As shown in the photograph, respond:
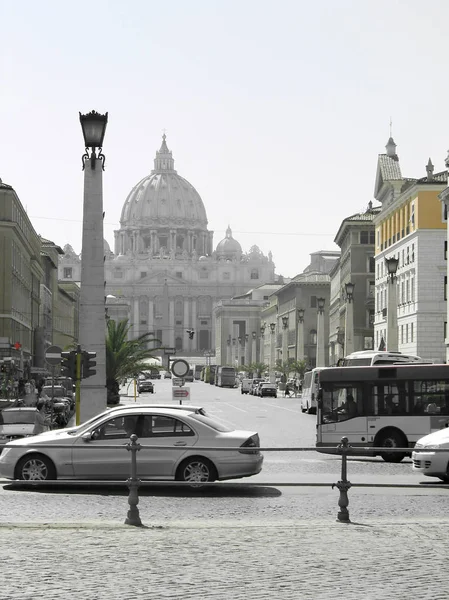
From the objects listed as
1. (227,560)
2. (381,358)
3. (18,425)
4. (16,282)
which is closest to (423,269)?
(16,282)

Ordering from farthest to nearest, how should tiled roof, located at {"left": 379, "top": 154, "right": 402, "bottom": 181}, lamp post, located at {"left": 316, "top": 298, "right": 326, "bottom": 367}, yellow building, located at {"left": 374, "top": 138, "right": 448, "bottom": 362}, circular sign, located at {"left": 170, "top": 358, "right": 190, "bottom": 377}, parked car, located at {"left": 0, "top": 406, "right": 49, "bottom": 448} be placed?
lamp post, located at {"left": 316, "top": 298, "right": 326, "bottom": 367}, tiled roof, located at {"left": 379, "top": 154, "right": 402, "bottom": 181}, yellow building, located at {"left": 374, "top": 138, "right": 448, "bottom": 362}, circular sign, located at {"left": 170, "top": 358, "right": 190, "bottom": 377}, parked car, located at {"left": 0, "top": 406, "right": 49, "bottom": 448}

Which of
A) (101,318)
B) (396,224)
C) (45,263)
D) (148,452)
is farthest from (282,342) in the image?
(148,452)

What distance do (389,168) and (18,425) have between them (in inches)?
2857

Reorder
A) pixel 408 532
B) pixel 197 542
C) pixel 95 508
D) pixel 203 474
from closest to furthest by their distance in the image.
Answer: pixel 197 542
pixel 408 532
pixel 95 508
pixel 203 474

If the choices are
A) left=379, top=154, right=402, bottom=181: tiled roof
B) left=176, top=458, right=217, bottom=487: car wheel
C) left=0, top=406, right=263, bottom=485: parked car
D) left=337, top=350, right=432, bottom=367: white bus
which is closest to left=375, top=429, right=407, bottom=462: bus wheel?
left=0, top=406, right=263, bottom=485: parked car

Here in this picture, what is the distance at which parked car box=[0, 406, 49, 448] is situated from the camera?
92.6 ft

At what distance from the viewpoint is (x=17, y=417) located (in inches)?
1201

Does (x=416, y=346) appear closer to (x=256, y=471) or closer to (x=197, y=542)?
(x=256, y=471)

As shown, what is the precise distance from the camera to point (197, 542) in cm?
1397

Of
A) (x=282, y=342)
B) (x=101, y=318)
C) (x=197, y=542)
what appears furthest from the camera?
(x=282, y=342)

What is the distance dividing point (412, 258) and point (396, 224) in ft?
27.3

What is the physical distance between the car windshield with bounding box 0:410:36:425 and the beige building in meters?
45.9

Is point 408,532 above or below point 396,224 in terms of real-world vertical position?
below

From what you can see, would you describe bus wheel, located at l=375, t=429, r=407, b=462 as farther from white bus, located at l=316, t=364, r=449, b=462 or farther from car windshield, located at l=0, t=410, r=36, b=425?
car windshield, located at l=0, t=410, r=36, b=425
